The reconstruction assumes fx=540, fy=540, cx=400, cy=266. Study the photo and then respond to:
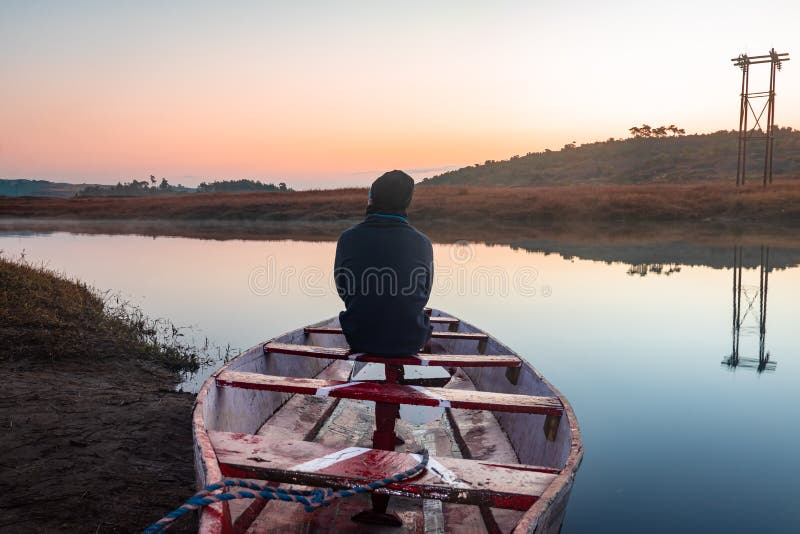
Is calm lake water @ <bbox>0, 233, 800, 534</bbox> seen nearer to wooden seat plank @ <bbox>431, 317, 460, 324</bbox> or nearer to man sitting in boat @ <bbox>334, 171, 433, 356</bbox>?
wooden seat plank @ <bbox>431, 317, 460, 324</bbox>

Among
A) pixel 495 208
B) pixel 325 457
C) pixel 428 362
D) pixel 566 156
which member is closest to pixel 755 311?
pixel 428 362

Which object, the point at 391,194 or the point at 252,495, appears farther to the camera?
the point at 391,194

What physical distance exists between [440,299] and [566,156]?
428ft

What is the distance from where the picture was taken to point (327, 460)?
10.9ft

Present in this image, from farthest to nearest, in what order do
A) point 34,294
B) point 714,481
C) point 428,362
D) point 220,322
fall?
point 220,322, point 34,294, point 714,481, point 428,362

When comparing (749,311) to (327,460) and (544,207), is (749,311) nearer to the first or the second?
(327,460)

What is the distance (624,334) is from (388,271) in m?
9.68

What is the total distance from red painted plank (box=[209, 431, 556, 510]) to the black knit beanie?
1981 mm

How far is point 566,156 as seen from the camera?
13712 cm

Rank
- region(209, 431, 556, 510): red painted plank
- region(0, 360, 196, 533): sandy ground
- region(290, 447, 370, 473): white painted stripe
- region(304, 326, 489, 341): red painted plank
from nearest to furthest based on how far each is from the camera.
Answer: region(209, 431, 556, 510): red painted plank
region(290, 447, 370, 473): white painted stripe
region(0, 360, 196, 533): sandy ground
region(304, 326, 489, 341): red painted plank

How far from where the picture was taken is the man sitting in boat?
14.6ft

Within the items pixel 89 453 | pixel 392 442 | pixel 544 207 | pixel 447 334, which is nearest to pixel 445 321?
pixel 447 334

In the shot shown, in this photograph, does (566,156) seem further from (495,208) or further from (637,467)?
(637,467)

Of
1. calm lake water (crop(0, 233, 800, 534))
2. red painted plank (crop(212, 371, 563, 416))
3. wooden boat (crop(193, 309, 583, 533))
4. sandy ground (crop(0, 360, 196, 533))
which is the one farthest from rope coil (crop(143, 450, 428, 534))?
calm lake water (crop(0, 233, 800, 534))
